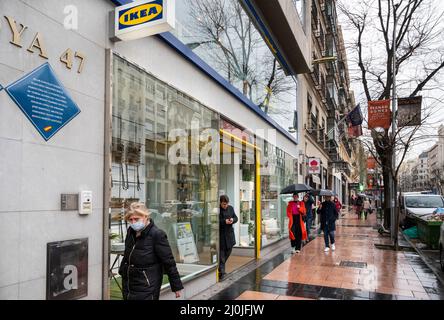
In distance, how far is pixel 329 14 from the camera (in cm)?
2939

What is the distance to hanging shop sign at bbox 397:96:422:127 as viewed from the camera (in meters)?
15.3

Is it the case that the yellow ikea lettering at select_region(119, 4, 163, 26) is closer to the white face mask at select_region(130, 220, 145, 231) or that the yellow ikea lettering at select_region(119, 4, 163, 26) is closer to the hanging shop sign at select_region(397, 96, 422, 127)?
the white face mask at select_region(130, 220, 145, 231)

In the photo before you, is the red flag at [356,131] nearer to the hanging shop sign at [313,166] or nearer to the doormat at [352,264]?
the hanging shop sign at [313,166]

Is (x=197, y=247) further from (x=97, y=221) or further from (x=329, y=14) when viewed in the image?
(x=329, y=14)

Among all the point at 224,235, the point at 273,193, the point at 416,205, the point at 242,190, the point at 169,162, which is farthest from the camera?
the point at 416,205

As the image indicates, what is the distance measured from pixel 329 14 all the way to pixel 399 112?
54.7ft

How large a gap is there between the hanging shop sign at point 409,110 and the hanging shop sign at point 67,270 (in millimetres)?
14411

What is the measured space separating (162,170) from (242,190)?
611 centimetres

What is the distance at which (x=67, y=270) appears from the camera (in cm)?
409

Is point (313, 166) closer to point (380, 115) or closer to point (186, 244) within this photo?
point (380, 115)

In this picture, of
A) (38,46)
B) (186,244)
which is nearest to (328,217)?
(186,244)

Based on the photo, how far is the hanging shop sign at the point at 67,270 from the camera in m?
3.89

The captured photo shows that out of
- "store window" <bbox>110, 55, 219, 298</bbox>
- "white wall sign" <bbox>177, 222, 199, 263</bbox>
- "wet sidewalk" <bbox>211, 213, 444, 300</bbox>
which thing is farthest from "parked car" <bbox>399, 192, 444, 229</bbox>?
"white wall sign" <bbox>177, 222, 199, 263</bbox>
